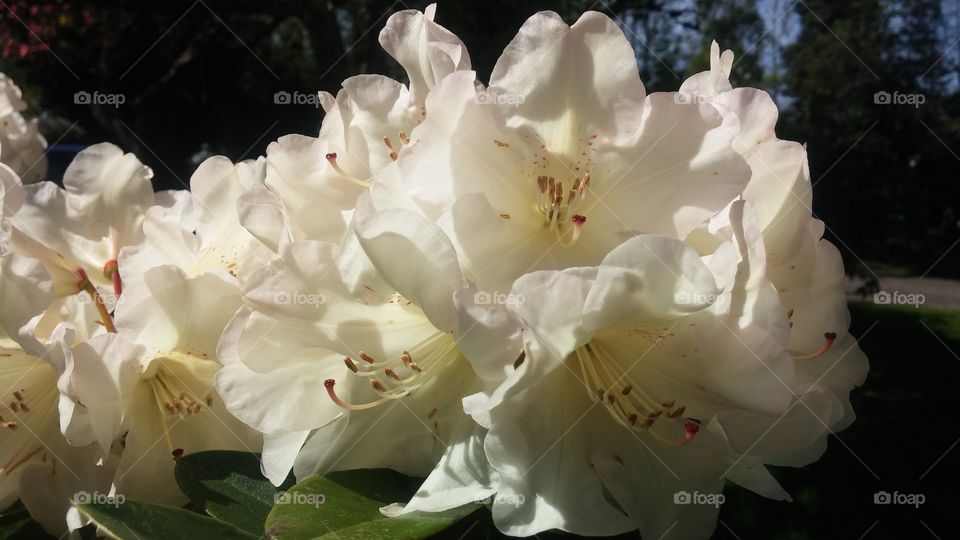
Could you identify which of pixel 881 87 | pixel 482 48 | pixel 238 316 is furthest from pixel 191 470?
pixel 881 87

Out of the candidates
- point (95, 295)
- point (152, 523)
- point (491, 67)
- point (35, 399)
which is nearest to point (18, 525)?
point (35, 399)

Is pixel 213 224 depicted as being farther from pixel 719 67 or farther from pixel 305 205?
pixel 719 67

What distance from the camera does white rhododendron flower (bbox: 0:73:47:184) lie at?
1.39 meters

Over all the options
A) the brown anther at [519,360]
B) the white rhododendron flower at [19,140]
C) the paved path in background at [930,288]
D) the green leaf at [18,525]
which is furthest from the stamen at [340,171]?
the paved path in background at [930,288]

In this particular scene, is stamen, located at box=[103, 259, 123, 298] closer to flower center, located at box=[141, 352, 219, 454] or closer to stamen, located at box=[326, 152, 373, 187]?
flower center, located at box=[141, 352, 219, 454]

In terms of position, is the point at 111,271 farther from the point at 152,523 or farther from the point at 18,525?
the point at 152,523

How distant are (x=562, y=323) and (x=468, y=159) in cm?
18

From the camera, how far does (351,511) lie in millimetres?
643

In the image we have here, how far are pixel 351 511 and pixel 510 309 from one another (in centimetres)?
24

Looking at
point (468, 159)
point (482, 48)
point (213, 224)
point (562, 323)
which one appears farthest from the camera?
point (482, 48)

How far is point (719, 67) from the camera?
2.40 feet

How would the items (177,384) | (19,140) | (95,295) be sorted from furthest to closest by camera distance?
(19,140) → (95,295) → (177,384)

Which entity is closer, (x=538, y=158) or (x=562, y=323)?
(x=562, y=323)

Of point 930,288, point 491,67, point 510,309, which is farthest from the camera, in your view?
point 930,288
